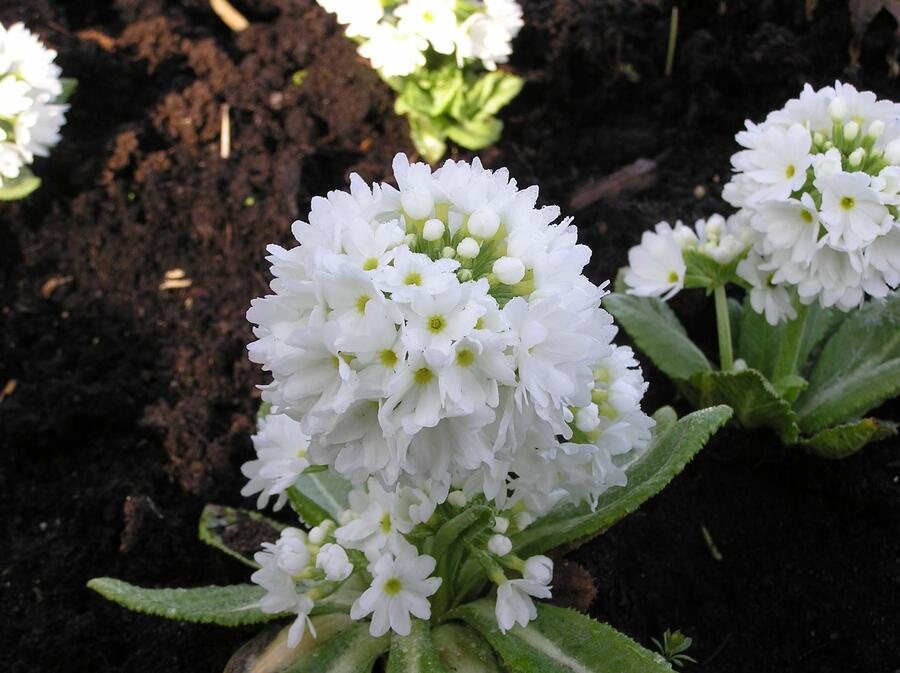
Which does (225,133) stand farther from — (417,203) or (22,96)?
(417,203)

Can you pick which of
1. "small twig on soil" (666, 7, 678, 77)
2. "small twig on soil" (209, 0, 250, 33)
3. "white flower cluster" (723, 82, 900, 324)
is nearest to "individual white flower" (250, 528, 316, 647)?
"white flower cluster" (723, 82, 900, 324)

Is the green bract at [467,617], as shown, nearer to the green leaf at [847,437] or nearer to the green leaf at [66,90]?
the green leaf at [847,437]

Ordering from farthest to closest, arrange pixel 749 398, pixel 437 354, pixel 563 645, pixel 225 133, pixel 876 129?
1. pixel 225 133
2. pixel 749 398
3. pixel 876 129
4. pixel 563 645
5. pixel 437 354

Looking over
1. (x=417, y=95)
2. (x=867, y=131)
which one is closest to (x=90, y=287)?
(x=417, y=95)

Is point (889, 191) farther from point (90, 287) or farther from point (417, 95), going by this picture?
point (90, 287)

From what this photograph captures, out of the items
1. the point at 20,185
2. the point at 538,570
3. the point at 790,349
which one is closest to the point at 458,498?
the point at 538,570

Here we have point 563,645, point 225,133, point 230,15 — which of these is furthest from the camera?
point 230,15

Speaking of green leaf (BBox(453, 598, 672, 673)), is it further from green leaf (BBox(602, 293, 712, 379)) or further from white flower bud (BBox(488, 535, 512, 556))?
green leaf (BBox(602, 293, 712, 379))
